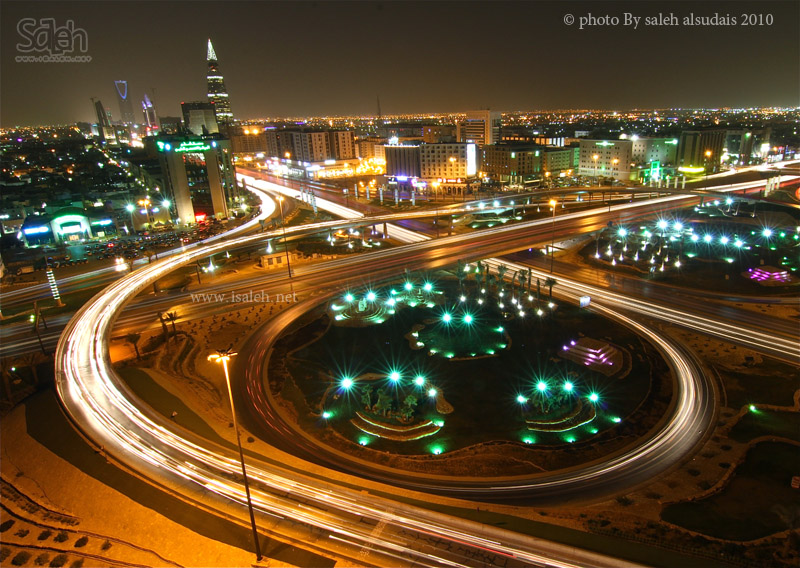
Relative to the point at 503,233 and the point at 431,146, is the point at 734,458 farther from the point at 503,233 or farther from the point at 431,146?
the point at 431,146

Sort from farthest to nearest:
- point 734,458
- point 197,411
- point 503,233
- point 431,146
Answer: point 431,146 < point 503,233 < point 197,411 < point 734,458

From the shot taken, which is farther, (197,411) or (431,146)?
(431,146)

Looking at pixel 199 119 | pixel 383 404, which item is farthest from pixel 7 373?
pixel 199 119

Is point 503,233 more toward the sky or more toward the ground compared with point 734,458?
more toward the sky

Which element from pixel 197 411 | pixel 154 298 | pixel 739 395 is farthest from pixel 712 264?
pixel 154 298

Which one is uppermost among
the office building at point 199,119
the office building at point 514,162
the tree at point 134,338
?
the office building at point 199,119

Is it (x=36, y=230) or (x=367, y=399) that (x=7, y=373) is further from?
(x=36, y=230)

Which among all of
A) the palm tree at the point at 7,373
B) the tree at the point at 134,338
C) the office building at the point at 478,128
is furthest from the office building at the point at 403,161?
the palm tree at the point at 7,373

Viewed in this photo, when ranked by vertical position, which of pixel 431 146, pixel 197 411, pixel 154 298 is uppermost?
pixel 431 146

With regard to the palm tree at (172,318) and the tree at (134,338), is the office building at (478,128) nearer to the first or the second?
the palm tree at (172,318)
